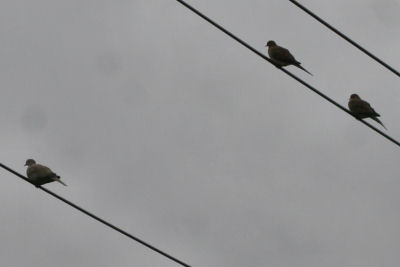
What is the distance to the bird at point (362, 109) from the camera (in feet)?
52.5

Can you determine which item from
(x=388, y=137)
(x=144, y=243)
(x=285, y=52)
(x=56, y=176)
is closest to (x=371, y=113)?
(x=285, y=52)

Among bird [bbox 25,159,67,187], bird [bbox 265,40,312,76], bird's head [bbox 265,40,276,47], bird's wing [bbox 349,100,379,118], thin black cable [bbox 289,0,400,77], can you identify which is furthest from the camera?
bird's head [bbox 265,40,276,47]

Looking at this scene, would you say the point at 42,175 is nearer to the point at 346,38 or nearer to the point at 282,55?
the point at 282,55

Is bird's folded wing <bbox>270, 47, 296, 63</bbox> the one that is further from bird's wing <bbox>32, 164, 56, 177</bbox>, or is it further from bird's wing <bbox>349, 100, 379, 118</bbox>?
bird's wing <bbox>32, 164, 56, 177</bbox>

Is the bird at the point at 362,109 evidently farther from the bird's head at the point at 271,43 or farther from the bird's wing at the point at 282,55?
the bird's head at the point at 271,43

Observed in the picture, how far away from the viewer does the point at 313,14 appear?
33.8 ft

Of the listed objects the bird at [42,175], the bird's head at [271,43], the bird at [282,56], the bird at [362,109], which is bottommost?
the bird at [42,175]

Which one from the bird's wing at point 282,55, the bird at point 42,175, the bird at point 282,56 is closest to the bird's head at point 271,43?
the bird at point 282,56

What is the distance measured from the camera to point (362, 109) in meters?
16.1

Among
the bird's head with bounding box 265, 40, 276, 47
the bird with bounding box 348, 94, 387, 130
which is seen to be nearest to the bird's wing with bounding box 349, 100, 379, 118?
the bird with bounding box 348, 94, 387, 130

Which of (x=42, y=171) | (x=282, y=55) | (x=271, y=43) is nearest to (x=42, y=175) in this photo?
(x=42, y=171)

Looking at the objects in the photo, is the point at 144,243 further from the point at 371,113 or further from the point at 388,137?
the point at 371,113

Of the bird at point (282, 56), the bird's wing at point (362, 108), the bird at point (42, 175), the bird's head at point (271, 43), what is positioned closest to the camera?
the bird at point (42, 175)

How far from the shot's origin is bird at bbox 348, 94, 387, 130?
52.5 ft
